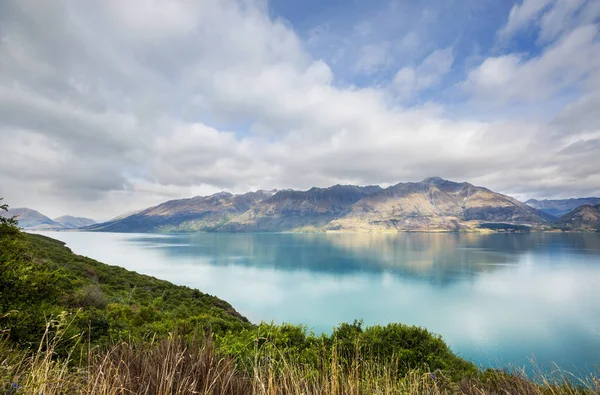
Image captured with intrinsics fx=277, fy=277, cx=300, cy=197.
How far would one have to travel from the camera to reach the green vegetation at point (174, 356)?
107 inches

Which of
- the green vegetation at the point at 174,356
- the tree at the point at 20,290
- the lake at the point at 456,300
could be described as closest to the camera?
the green vegetation at the point at 174,356

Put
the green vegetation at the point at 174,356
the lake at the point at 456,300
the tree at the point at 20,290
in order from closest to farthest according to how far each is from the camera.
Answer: the green vegetation at the point at 174,356, the tree at the point at 20,290, the lake at the point at 456,300

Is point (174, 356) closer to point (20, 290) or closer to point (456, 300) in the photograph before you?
point (20, 290)

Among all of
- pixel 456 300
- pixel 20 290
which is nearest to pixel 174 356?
pixel 20 290

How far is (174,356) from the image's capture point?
298cm

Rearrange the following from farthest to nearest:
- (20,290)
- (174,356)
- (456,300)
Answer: (456,300) → (20,290) → (174,356)

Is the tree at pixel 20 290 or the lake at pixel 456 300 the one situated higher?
the tree at pixel 20 290

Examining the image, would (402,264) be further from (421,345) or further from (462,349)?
(421,345)

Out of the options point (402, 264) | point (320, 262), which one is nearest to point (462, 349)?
point (402, 264)

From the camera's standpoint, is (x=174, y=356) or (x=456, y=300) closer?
(x=174, y=356)

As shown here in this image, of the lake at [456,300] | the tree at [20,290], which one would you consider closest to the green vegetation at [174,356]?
the tree at [20,290]

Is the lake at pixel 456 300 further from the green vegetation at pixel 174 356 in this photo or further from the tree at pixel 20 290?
the tree at pixel 20 290

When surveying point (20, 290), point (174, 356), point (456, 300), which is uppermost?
point (174, 356)

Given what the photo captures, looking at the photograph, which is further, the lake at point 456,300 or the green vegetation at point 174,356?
the lake at point 456,300
